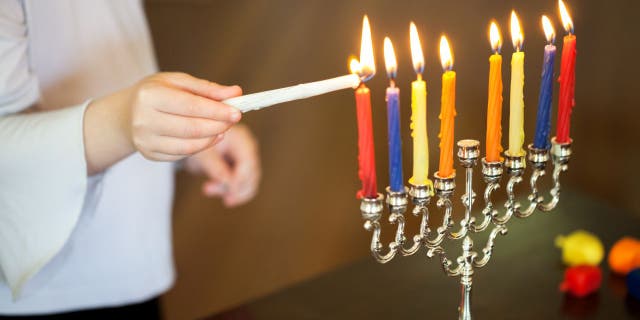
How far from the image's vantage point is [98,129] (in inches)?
35.7

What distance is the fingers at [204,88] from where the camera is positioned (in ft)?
2.68

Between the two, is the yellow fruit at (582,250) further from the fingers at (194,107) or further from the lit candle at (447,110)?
the fingers at (194,107)

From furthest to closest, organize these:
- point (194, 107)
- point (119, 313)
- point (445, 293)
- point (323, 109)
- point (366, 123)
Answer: point (323, 109) → point (119, 313) → point (445, 293) → point (194, 107) → point (366, 123)

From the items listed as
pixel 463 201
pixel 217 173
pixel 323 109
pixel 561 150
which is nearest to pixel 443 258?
pixel 463 201

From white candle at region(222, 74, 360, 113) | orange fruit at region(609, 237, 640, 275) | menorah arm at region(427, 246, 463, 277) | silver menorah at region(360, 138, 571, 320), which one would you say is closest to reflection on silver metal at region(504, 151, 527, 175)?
silver menorah at region(360, 138, 571, 320)

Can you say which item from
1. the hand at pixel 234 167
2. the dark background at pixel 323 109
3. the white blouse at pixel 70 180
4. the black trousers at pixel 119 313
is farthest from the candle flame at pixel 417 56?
the dark background at pixel 323 109

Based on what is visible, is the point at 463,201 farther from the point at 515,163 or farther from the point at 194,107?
the point at 194,107

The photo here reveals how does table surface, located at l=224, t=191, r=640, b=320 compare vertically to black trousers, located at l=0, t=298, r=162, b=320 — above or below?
above

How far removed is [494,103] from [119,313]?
802mm

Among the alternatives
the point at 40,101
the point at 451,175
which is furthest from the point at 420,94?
the point at 40,101

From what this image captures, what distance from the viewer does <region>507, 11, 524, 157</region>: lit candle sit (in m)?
0.78

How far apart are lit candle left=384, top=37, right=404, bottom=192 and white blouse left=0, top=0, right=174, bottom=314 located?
43 centimetres

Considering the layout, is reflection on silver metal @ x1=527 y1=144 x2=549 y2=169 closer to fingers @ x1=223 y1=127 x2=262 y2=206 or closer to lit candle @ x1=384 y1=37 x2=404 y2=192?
lit candle @ x1=384 y1=37 x2=404 y2=192

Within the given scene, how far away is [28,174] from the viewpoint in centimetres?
96
